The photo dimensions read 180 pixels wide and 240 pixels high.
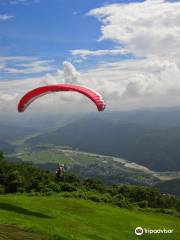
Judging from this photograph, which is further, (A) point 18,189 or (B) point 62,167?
(A) point 18,189

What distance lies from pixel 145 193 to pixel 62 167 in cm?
6218

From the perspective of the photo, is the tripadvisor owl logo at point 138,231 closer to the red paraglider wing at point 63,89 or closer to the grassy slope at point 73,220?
the grassy slope at point 73,220

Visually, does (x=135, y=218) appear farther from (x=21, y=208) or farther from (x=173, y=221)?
(x=21, y=208)

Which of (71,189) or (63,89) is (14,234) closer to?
(63,89)

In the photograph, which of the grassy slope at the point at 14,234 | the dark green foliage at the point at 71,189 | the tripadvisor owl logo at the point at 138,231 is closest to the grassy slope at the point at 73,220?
the tripadvisor owl logo at the point at 138,231

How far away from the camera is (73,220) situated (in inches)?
1021

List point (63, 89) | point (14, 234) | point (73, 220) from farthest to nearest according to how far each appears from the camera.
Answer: point (63, 89) → point (73, 220) → point (14, 234)

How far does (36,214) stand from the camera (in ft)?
86.3

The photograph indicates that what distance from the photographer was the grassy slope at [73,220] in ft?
73.9

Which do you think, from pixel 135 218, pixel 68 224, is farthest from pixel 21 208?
pixel 135 218

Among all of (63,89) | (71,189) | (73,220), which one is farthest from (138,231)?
(71,189)

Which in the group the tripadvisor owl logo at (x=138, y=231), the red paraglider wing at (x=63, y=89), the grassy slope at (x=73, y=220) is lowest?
the tripadvisor owl logo at (x=138, y=231)

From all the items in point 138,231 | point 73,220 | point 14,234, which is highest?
point 14,234

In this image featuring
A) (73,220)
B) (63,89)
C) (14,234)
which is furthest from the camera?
(63,89)
